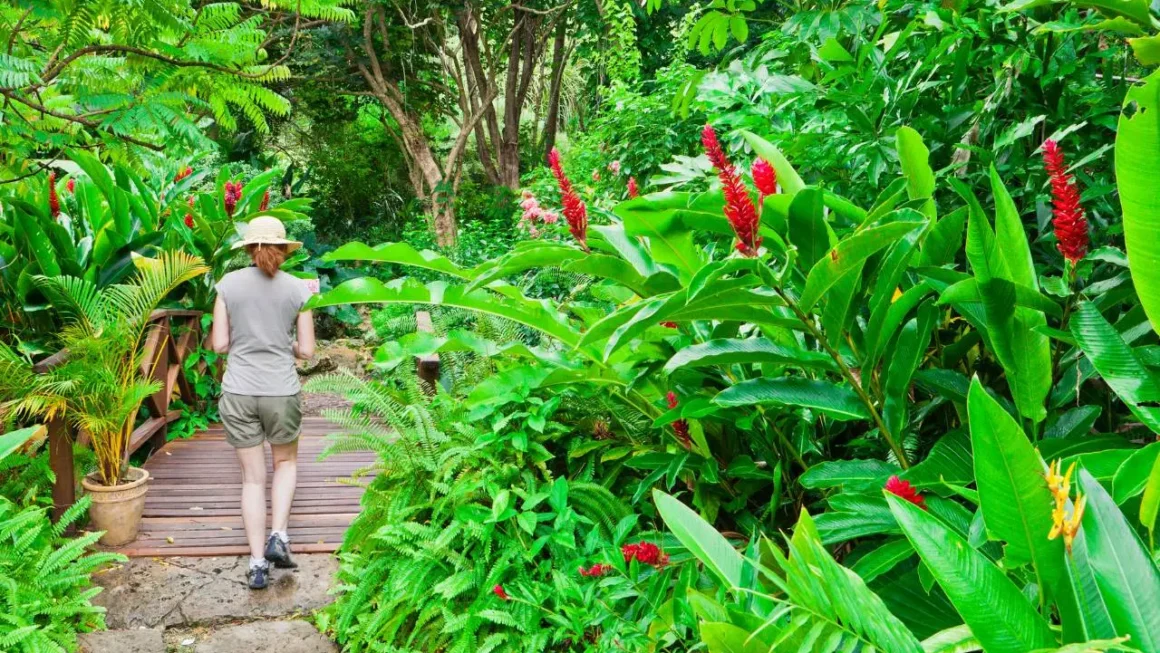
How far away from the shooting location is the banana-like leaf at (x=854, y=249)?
1.42 metres

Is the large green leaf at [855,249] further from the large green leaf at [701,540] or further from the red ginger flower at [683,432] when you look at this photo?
the red ginger flower at [683,432]

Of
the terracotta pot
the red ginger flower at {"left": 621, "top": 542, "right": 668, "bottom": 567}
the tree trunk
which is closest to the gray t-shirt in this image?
the terracotta pot

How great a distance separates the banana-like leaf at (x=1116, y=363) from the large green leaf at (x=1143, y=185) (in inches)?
8.9

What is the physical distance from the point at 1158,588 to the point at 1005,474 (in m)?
0.21

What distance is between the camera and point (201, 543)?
Answer: 13.1 ft

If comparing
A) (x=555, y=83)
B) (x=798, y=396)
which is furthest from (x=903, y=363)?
(x=555, y=83)

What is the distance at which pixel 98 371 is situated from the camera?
3791 mm

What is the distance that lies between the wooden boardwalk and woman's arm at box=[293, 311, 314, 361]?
1.48ft

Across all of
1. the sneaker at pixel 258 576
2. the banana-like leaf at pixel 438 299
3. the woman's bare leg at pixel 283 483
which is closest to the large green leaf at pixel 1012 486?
the banana-like leaf at pixel 438 299

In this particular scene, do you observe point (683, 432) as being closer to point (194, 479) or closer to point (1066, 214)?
point (1066, 214)

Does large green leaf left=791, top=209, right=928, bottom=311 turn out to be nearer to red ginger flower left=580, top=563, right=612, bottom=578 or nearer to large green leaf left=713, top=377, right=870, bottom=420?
large green leaf left=713, top=377, right=870, bottom=420

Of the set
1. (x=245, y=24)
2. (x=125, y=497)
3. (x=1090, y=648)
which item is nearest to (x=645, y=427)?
(x=1090, y=648)

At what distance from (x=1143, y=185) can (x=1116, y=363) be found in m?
0.38

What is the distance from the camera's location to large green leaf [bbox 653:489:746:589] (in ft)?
5.28
